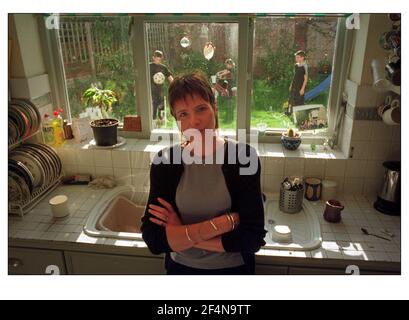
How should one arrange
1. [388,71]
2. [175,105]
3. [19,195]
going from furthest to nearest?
[19,195] < [388,71] < [175,105]

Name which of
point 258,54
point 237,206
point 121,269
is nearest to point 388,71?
point 258,54

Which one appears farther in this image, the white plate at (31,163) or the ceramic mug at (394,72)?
the white plate at (31,163)

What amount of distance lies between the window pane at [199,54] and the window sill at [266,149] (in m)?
0.21

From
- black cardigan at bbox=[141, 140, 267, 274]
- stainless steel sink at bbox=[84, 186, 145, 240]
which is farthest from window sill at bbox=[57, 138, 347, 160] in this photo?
black cardigan at bbox=[141, 140, 267, 274]

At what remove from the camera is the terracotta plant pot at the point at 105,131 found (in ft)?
5.55

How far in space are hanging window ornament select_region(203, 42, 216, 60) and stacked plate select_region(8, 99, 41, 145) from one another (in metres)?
0.85

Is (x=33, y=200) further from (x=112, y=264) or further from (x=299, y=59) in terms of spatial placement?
(x=299, y=59)

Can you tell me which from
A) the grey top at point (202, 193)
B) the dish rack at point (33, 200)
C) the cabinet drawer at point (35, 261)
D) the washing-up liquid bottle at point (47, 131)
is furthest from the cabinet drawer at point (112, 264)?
the washing-up liquid bottle at point (47, 131)

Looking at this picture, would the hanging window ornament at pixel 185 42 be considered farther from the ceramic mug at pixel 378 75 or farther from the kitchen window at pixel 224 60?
the ceramic mug at pixel 378 75

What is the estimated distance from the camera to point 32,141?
172cm

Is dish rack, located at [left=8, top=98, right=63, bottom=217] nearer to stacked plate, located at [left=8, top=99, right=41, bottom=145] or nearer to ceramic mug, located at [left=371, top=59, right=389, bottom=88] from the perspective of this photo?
stacked plate, located at [left=8, top=99, right=41, bottom=145]

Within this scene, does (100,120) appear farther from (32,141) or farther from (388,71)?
(388,71)
